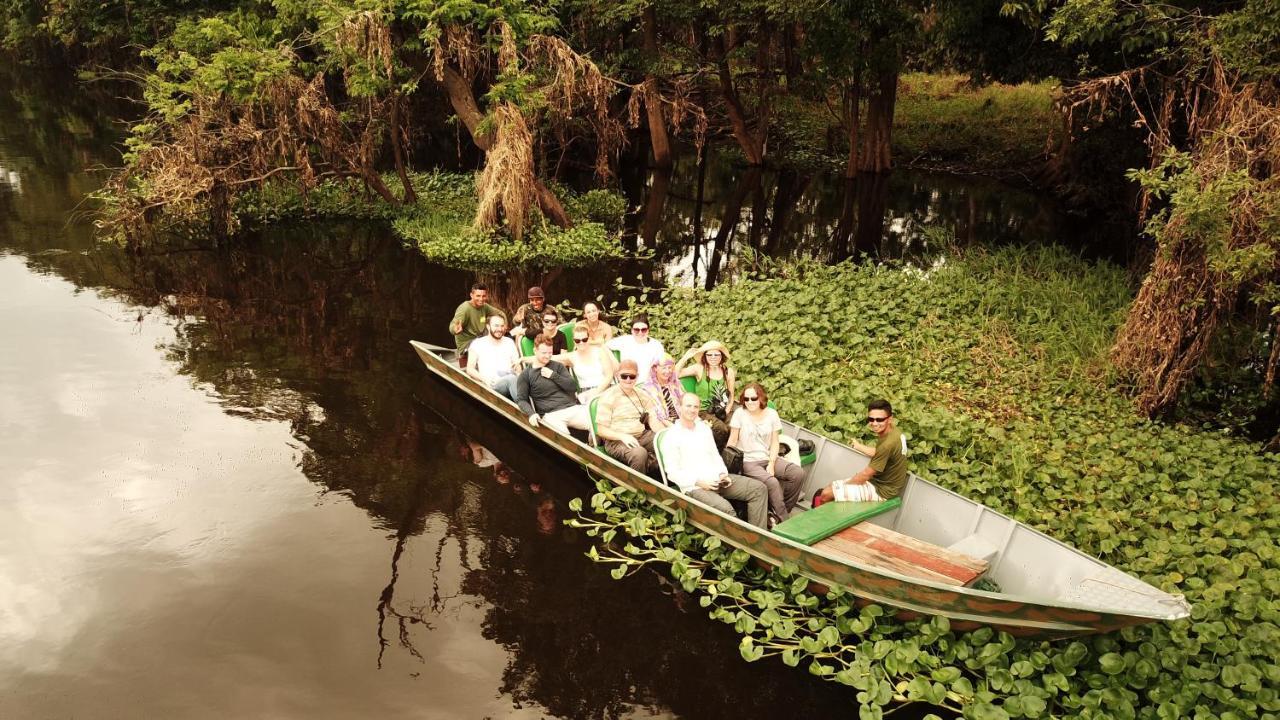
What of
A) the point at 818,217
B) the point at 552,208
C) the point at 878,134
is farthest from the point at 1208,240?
the point at 878,134

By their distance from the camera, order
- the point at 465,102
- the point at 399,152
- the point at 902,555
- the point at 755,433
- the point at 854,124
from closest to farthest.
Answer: the point at 902,555 < the point at 755,433 < the point at 465,102 < the point at 399,152 < the point at 854,124

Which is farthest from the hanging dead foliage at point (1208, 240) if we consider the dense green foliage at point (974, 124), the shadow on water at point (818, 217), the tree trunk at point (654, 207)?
the dense green foliage at point (974, 124)

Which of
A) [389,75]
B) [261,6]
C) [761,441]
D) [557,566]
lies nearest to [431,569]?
[557,566]

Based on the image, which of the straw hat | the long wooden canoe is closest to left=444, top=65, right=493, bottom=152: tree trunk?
the straw hat

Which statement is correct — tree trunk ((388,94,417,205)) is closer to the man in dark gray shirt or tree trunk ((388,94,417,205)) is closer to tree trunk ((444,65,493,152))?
tree trunk ((444,65,493,152))

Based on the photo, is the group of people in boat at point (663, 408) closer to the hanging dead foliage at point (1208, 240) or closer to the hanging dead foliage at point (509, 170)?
the hanging dead foliage at point (1208, 240)

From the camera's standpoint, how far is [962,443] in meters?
9.66

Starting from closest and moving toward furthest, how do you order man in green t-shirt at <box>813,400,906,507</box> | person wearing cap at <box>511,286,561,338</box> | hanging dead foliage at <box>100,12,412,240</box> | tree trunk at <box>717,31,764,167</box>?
1. man in green t-shirt at <box>813,400,906,507</box>
2. person wearing cap at <box>511,286,561,338</box>
3. hanging dead foliage at <box>100,12,412,240</box>
4. tree trunk at <box>717,31,764,167</box>

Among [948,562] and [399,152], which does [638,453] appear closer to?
[948,562]

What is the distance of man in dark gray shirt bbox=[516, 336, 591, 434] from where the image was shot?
10.2 metres

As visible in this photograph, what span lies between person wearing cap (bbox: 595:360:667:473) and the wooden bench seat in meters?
2.28

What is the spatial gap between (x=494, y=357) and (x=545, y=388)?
1.24 m

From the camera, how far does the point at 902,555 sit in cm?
731

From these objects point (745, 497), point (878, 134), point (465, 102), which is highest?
point (465, 102)
